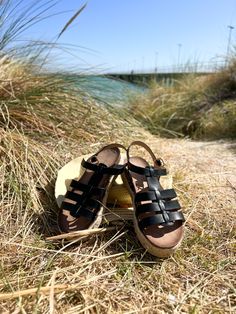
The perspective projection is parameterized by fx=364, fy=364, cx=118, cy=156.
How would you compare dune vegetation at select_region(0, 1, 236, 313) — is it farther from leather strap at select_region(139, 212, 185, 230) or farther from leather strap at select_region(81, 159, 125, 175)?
leather strap at select_region(81, 159, 125, 175)

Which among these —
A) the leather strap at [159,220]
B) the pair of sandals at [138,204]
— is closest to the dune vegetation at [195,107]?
the pair of sandals at [138,204]

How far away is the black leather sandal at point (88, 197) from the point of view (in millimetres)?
1162

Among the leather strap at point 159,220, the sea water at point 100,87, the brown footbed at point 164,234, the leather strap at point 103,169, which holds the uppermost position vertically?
the sea water at point 100,87

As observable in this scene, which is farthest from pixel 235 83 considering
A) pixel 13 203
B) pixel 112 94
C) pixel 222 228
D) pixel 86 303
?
pixel 86 303

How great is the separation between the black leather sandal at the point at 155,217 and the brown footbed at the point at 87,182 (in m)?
0.13

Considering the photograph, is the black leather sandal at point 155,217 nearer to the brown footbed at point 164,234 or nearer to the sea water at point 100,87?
the brown footbed at point 164,234

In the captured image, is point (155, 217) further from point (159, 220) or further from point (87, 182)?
point (87, 182)

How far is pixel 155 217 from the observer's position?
110 centimetres

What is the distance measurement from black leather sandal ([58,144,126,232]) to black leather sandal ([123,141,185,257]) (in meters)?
0.10

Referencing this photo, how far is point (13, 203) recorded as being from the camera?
1279 mm

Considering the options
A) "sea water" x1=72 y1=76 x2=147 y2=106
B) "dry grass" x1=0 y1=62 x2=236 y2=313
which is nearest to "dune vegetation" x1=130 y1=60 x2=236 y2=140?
"sea water" x1=72 y1=76 x2=147 y2=106

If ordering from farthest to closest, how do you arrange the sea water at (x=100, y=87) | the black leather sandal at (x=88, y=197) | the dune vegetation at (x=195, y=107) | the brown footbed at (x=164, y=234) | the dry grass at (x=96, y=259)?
the dune vegetation at (x=195, y=107) < the sea water at (x=100, y=87) < the black leather sandal at (x=88, y=197) < the brown footbed at (x=164, y=234) < the dry grass at (x=96, y=259)

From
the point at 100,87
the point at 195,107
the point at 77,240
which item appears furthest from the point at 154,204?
the point at 195,107

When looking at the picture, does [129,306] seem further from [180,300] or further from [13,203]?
[13,203]
